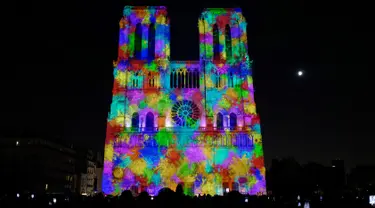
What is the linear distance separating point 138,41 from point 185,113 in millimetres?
12701

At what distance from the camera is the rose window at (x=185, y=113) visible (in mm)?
51469

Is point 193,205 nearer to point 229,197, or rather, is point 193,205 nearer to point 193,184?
point 229,197

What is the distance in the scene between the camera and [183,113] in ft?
170

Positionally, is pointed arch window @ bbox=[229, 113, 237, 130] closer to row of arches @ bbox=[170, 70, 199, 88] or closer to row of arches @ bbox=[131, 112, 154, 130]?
row of arches @ bbox=[170, 70, 199, 88]

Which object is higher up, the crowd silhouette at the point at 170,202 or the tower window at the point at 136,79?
the tower window at the point at 136,79

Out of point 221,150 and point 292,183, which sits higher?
point 221,150

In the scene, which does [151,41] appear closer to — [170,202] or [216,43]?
[216,43]

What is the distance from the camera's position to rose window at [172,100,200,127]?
51.5m

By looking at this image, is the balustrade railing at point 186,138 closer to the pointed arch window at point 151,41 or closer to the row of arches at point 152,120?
the row of arches at point 152,120

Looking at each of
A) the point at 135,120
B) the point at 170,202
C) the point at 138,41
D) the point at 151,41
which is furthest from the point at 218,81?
the point at 170,202

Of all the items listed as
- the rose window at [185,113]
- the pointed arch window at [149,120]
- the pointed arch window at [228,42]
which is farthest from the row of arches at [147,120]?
the pointed arch window at [228,42]

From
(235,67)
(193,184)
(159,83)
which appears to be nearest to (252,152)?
(193,184)

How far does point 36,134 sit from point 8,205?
172 feet

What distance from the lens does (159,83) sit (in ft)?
170
